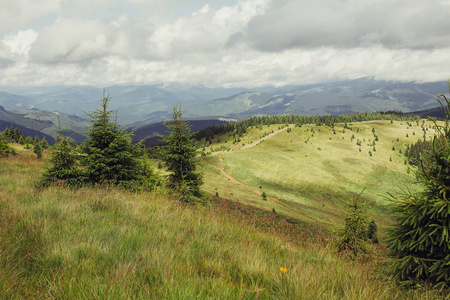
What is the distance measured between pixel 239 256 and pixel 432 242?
303 centimetres

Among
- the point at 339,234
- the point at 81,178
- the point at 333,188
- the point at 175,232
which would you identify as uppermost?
the point at 175,232

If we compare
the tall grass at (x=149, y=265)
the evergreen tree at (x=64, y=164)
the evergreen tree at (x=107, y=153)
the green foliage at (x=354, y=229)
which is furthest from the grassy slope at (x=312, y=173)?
the tall grass at (x=149, y=265)

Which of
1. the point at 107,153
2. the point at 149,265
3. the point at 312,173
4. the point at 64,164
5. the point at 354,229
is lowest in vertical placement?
the point at 312,173

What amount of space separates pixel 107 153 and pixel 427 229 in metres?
15.4

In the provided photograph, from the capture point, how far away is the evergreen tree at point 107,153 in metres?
14.3

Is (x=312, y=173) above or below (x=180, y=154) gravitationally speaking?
below

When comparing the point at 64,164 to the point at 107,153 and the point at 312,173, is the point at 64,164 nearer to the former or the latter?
the point at 107,153

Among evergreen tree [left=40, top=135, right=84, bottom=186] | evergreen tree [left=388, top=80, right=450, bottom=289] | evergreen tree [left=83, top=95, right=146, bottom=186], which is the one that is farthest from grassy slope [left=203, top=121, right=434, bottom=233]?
evergreen tree [left=388, top=80, right=450, bottom=289]

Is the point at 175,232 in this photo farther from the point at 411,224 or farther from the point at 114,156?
the point at 114,156

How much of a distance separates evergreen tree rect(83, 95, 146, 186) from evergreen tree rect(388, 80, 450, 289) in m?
13.7

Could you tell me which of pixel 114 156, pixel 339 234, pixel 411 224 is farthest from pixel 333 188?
pixel 411 224

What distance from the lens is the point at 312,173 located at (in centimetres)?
7019

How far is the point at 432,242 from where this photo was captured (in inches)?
143

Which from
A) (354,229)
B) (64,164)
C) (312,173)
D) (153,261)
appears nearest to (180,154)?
(64,164)
